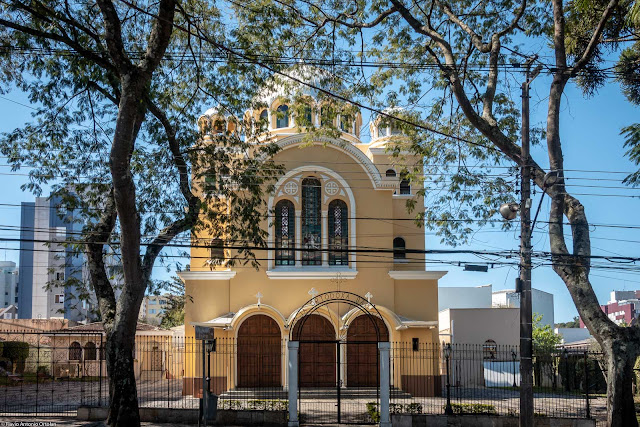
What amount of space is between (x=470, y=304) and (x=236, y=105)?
101ft

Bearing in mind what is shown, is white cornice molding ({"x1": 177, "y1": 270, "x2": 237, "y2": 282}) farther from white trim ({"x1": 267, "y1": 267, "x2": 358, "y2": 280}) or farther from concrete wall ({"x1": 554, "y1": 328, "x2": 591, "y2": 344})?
concrete wall ({"x1": 554, "y1": 328, "x2": 591, "y2": 344})

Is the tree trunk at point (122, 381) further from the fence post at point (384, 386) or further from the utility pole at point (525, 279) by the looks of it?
the utility pole at point (525, 279)

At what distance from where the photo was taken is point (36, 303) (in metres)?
63.3

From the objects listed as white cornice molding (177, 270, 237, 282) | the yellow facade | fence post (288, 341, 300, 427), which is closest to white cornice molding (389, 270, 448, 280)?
the yellow facade

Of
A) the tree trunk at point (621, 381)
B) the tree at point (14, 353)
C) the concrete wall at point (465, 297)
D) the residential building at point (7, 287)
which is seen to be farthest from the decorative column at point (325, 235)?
the residential building at point (7, 287)

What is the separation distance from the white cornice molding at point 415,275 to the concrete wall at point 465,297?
1982 centimetres

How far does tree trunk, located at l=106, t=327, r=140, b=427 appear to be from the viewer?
562 inches

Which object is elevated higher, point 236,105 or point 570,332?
point 236,105

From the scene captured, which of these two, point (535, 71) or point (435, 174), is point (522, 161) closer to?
point (535, 71)

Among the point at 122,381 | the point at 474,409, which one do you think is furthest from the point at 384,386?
the point at 122,381

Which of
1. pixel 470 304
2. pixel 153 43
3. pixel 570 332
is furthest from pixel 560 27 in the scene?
pixel 570 332

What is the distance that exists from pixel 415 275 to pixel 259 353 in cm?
593

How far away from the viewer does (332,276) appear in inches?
939

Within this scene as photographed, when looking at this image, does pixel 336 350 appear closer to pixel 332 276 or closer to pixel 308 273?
pixel 332 276
